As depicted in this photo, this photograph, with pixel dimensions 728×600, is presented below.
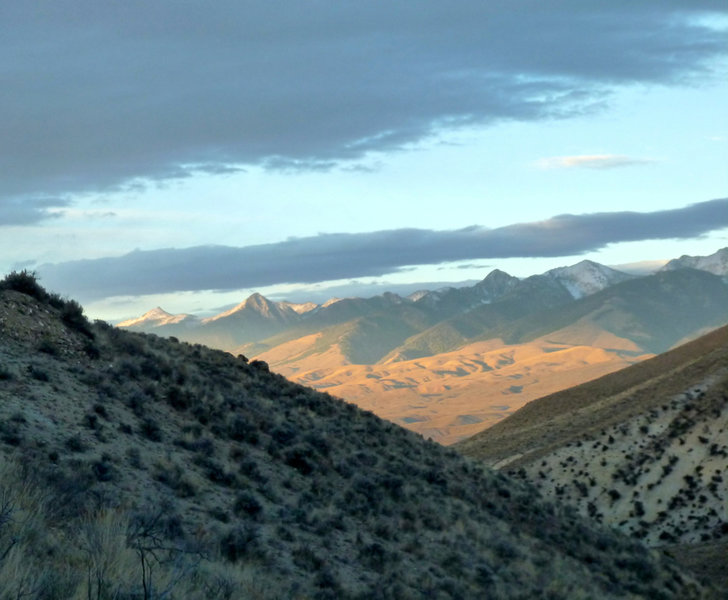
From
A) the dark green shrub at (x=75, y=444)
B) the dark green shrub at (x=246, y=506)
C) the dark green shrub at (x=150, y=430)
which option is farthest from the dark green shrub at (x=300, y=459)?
the dark green shrub at (x=75, y=444)

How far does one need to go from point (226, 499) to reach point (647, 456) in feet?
130

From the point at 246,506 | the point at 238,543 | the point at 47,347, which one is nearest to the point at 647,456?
the point at 246,506

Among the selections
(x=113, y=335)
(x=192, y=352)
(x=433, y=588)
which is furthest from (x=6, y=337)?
(x=433, y=588)

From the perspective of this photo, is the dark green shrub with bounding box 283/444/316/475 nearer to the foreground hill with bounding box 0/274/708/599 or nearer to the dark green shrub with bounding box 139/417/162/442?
the foreground hill with bounding box 0/274/708/599

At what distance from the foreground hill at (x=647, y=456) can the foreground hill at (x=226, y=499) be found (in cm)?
1104

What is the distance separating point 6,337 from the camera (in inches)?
889

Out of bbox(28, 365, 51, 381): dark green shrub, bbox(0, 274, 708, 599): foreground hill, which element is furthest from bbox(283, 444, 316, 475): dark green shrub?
bbox(28, 365, 51, 381): dark green shrub

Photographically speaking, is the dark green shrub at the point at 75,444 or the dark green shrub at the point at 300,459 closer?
the dark green shrub at the point at 75,444

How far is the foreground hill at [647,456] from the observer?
4334cm

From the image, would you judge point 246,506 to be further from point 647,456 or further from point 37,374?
point 647,456

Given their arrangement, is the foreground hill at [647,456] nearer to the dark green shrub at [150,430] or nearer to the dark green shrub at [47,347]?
the dark green shrub at [150,430]

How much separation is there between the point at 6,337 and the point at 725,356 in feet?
181

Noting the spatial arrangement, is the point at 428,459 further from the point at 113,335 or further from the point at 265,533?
the point at 265,533

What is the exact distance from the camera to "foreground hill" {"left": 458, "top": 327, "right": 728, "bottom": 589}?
142 ft
